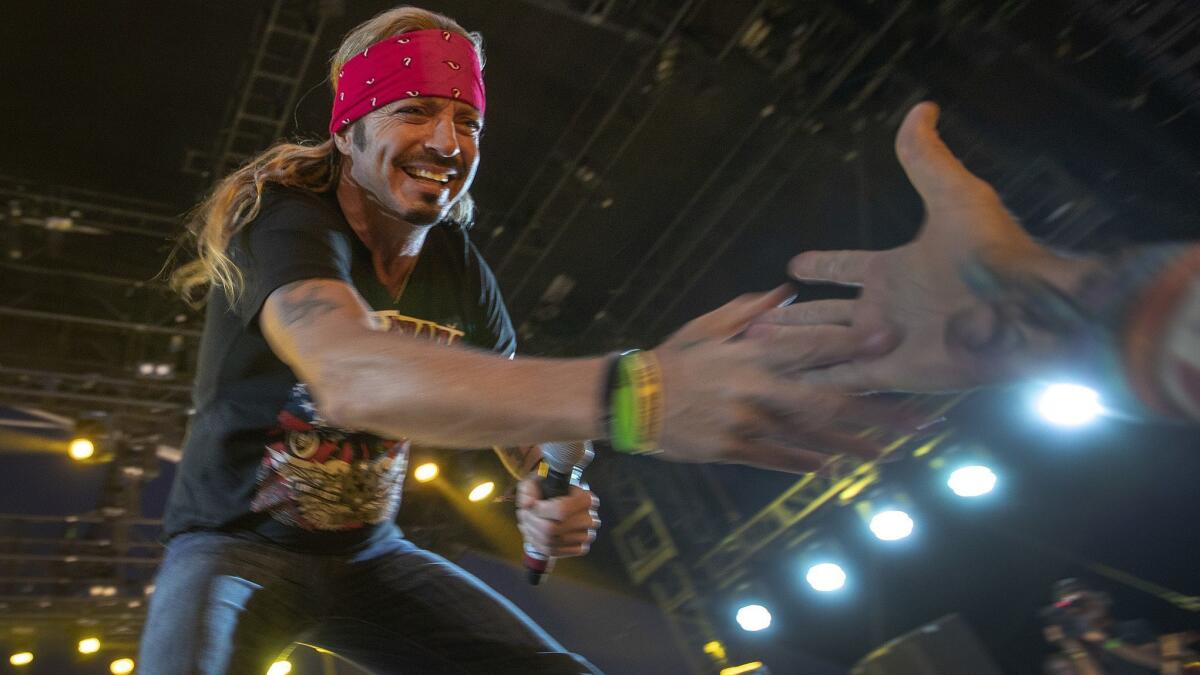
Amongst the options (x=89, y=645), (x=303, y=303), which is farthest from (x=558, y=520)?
(x=89, y=645)

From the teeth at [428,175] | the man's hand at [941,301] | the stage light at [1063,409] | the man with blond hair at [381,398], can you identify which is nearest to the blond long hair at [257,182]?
the man with blond hair at [381,398]

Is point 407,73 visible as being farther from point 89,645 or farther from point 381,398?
point 89,645

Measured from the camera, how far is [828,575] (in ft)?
29.6

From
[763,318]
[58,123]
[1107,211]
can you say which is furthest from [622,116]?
[763,318]

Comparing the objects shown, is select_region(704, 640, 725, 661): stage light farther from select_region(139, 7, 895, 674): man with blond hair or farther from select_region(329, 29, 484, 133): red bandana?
select_region(329, 29, 484, 133): red bandana

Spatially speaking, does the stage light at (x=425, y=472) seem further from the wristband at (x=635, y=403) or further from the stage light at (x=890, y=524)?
the wristband at (x=635, y=403)

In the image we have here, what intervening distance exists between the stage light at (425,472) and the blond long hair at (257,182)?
6610mm

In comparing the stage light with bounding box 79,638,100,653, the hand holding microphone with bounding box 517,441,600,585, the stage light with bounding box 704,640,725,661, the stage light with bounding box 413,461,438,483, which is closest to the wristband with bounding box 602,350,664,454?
the hand holding microphone with bounding box 517,441,600,585

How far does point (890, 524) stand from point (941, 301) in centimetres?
751

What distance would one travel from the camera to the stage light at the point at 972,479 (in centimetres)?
802

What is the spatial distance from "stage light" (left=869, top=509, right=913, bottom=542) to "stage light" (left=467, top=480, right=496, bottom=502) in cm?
379

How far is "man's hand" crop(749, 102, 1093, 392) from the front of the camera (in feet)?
3.96

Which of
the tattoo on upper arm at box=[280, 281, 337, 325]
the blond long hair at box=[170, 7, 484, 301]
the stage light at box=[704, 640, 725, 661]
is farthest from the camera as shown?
the stage light at box=[704, 640, 725, 661]

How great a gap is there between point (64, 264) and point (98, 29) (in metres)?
2.56
